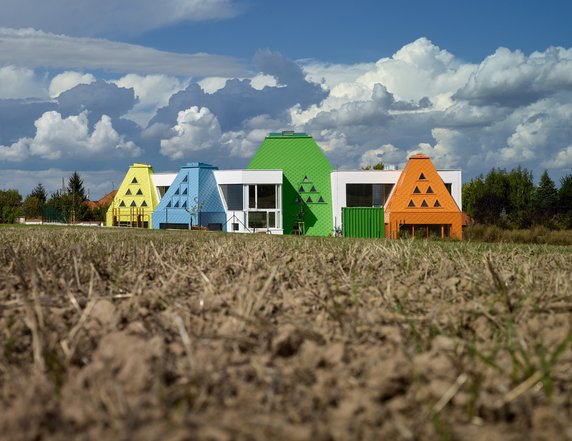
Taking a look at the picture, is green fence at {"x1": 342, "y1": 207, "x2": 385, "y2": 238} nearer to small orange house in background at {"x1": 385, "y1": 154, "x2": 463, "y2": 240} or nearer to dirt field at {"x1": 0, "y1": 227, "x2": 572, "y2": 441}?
small orange house in background at {"x1": 385, "y1": 154, "x2": 463, "y2": 240}

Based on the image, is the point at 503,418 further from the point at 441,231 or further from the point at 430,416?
the point at 441,231

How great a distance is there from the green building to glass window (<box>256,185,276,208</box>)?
60.0 inches

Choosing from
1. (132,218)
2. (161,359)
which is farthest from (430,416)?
(132,218)

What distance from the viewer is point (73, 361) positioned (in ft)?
8.13

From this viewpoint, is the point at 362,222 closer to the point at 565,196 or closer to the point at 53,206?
the point at 565,196

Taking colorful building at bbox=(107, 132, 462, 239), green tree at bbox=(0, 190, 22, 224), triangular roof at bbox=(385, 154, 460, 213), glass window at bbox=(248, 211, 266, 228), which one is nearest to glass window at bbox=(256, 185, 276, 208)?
colorful building at bbox=(107, 132, 462, 239)

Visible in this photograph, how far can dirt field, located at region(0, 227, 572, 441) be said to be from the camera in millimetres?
1789

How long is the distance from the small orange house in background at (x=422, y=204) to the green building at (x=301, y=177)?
22.8 ft

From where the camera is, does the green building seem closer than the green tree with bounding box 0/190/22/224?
Yes

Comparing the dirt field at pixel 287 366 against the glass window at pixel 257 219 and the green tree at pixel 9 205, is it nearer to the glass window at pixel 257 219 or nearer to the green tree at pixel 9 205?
the glass window at pixel 257 219

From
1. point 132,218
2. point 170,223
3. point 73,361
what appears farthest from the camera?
point 132,218

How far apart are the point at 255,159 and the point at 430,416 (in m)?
42.6

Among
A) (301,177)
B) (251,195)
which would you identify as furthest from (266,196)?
(301,177)

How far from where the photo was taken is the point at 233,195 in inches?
1674
